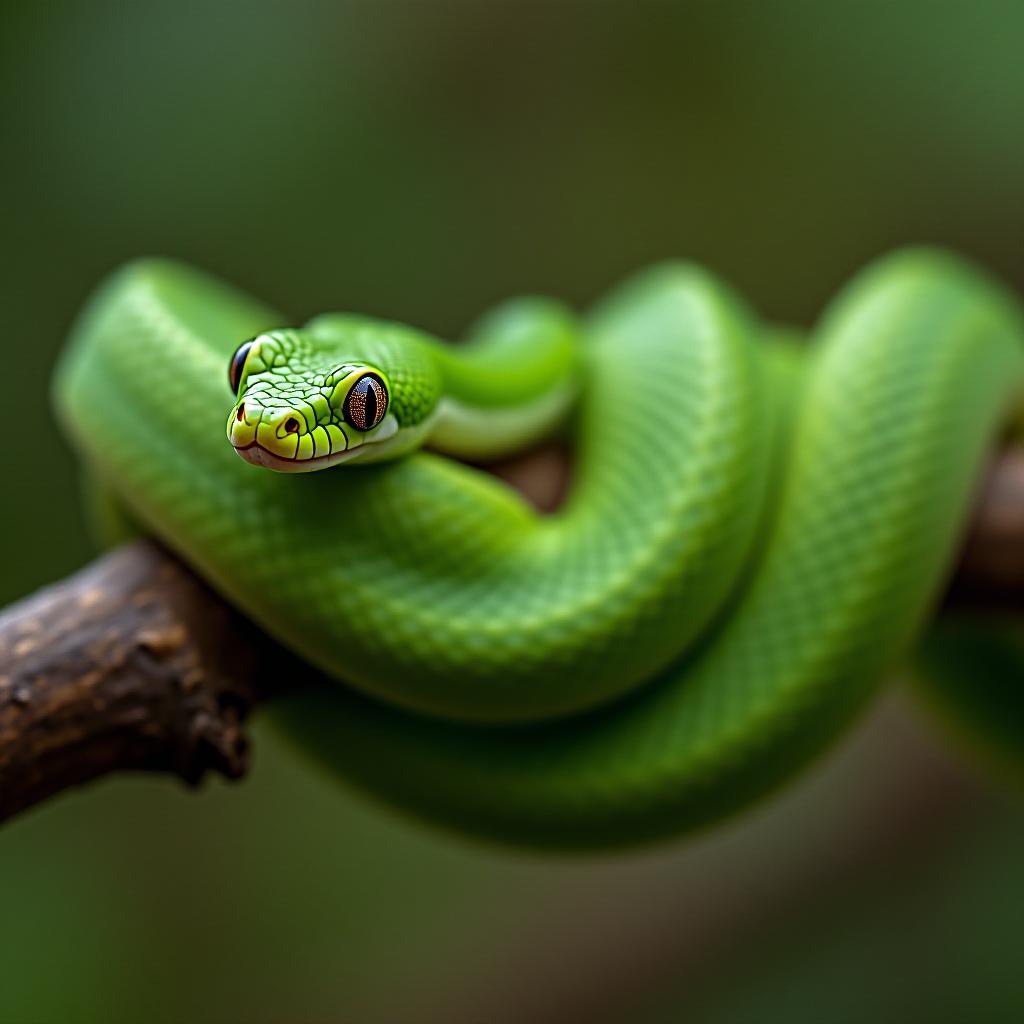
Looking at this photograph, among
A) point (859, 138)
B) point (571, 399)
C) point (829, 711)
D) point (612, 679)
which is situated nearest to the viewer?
point (612, 679)

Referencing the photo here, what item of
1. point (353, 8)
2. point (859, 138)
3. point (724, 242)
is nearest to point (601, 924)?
point (724, 242)

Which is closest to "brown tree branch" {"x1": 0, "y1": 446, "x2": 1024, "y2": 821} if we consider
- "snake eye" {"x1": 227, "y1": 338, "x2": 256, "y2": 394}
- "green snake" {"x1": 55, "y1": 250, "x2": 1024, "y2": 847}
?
"green snake" {"x1": 55, "y1": 250, "x2": 1024, "y2": 847}

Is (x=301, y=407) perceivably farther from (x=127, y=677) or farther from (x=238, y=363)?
A: (x=127, y=677)

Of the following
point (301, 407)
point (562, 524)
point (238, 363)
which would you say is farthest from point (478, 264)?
point (301, 407)

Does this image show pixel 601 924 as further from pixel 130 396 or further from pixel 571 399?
pixel 130 396

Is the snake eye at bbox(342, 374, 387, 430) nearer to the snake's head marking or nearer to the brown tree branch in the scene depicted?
the snake's head marking

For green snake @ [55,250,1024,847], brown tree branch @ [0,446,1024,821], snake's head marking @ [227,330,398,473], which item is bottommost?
brown tree branch @ [0,446,1024,821]

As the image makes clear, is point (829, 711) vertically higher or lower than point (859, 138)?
lower
